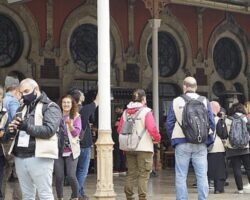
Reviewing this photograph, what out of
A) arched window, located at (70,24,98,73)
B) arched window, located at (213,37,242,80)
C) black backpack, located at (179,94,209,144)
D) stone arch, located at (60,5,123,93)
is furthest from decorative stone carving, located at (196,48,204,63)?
black backpack, located at (179,94,209,144)

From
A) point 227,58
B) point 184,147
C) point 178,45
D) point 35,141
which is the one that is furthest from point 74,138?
point 227,58

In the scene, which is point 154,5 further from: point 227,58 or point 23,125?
point 23,125

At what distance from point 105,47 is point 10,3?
693 centimetres

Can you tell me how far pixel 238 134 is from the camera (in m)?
11.2

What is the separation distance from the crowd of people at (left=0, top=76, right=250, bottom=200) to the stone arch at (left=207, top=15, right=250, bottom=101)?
441 inches

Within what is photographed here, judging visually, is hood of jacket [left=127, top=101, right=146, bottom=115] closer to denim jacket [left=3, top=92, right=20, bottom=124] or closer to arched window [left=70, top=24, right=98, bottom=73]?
denim jacket [left=3, top=92, right=20, bottom=124]

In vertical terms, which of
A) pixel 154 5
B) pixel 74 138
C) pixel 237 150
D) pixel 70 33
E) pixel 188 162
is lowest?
pixel 188 162

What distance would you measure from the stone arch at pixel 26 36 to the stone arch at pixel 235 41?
648 centimetres

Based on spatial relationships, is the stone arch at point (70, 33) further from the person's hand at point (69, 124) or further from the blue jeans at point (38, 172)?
the blue jeans at point (38, 172)

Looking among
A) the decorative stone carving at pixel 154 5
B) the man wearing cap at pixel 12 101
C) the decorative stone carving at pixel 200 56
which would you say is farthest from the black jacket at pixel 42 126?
the decorative stone carving at pixel 200 56

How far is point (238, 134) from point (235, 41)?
10464 millimetres

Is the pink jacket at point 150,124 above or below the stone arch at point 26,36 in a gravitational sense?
below

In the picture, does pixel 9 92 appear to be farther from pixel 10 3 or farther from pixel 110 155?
pixel 10 3

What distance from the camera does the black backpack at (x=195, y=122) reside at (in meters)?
8.20
